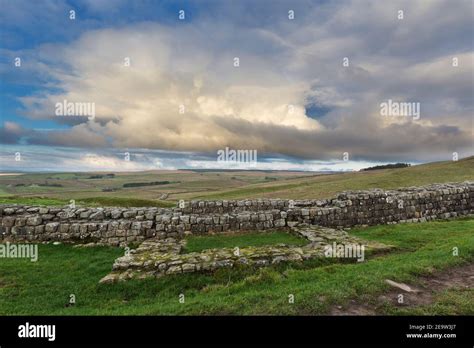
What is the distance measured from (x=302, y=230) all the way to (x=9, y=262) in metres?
13.1

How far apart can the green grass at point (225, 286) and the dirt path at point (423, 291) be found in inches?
7.4

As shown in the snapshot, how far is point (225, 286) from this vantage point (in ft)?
25.8

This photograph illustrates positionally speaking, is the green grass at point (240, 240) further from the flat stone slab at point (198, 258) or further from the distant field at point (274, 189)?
the distant field at point (274, 189)

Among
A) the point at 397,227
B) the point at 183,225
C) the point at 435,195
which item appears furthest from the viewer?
the point at 435,195

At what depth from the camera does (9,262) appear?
10703 millimetres

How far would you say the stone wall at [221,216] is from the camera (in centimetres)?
1348

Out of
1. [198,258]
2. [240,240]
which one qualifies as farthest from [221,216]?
[198,258]

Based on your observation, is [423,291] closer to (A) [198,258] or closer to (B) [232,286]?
(B) [232,286]

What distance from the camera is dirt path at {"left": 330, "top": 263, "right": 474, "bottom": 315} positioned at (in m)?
5.93

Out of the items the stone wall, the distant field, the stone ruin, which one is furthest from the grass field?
the distant field

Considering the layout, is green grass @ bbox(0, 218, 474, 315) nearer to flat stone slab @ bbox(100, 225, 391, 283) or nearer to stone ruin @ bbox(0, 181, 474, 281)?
flat stone slab @ bbox(100, 225, 391, 283)

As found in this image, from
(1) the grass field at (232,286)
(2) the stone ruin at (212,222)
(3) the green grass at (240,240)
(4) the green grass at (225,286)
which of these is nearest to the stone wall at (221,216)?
(2) the stone ruin at (212,222)
